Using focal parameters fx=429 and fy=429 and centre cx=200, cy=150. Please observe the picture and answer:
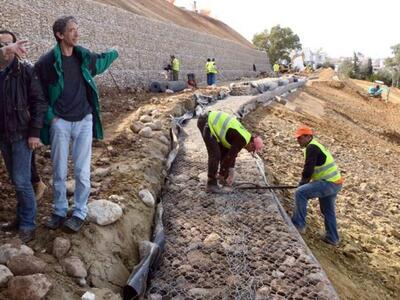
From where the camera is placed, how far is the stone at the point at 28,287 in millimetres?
2857

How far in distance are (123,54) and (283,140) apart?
7.10 m

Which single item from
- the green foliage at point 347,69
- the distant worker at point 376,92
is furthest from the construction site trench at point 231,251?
the green foliage at point 347,69

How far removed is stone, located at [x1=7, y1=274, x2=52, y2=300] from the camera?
112 inches

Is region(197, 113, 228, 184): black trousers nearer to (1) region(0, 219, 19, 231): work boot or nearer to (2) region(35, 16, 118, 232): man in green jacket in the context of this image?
(2) region(35, 16, 118, 232): man in green jacket

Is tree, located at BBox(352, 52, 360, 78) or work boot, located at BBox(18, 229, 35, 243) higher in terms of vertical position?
tree, located at BBox(352, 52, 360, 78)

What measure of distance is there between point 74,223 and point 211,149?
7.20 ft

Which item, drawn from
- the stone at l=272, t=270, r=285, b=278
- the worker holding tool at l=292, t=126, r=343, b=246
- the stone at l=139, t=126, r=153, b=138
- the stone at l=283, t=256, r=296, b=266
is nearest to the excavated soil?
the worker holding tool at l=292, t=126, r=343, b=246

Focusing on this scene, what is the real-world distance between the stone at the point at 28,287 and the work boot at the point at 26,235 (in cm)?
63

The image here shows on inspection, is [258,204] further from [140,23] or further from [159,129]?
[140,23]

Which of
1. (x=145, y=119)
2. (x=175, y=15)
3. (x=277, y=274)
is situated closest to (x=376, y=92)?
(x=175, y=15)

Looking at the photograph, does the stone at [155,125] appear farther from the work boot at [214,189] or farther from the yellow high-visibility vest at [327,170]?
the yellow high-visibility vest at [327,170]

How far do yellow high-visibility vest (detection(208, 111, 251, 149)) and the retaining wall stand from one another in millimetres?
6326

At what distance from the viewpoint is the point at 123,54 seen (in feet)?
49.9

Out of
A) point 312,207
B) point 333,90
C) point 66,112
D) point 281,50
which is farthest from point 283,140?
point 281,50
